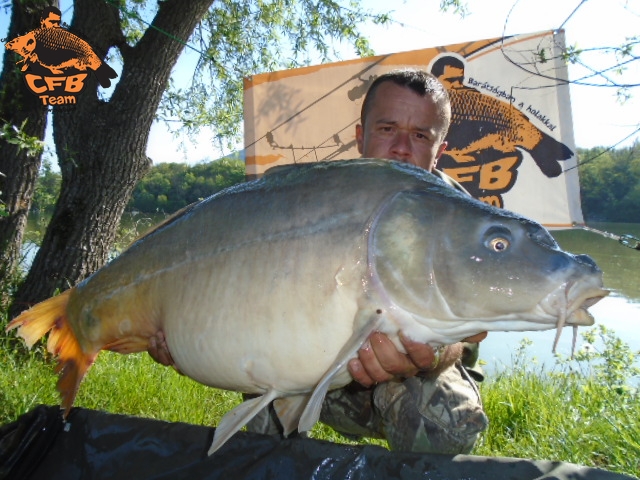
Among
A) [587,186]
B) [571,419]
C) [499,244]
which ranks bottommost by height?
[571,419]

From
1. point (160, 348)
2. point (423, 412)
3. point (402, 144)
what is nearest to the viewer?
point (160, 348)

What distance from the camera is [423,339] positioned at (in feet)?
3.64

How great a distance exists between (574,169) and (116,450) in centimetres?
325

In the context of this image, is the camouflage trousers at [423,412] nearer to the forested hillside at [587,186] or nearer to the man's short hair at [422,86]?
the man's short hair at [422,86]

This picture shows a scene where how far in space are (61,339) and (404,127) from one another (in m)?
1.42

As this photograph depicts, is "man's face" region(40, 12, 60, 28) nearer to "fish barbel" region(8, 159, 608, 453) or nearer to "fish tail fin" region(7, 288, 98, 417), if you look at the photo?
"fish tail fin" region(7, 288, 98, 417)

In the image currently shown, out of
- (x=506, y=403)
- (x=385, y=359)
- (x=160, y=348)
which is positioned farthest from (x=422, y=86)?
(x=506, y=403)

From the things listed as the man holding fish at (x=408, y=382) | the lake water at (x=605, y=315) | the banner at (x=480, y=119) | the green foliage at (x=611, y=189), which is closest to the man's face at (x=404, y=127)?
the man holding fish at (x=408, y=382)

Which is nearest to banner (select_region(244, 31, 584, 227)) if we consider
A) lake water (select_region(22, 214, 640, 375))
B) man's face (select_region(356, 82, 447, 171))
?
lake water (select_region(22, 214, 640, 375))

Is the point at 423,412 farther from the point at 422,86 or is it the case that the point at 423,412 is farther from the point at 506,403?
the point at 422,86

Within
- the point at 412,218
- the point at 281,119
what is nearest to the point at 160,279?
the point at 412,218

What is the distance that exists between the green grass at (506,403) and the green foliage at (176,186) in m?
7.64

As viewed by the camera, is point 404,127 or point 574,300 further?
point 404,127

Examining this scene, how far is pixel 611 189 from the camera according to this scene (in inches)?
674
